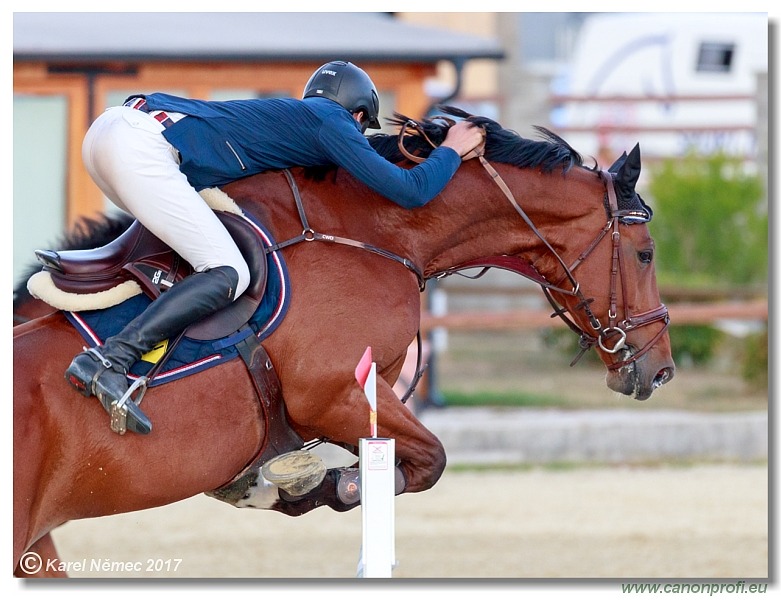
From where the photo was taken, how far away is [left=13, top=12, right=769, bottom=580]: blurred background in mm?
10117

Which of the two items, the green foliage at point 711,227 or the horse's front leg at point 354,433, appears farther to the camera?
the green foliage at point 711,227

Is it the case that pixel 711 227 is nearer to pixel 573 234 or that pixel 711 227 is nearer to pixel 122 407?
pixel 573 234

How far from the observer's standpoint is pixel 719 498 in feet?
28.2

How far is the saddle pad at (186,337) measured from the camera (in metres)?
3.72

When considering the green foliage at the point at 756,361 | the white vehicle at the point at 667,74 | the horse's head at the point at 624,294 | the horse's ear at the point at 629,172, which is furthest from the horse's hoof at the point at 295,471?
the white vehicle at the point at 667,74

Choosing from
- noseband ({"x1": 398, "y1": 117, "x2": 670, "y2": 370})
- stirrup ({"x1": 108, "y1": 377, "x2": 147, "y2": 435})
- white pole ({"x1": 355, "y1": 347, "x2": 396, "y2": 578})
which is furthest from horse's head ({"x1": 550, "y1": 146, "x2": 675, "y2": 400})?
stirrup ({"x1": 108, "y1": 377, "x2": 147, "y2": 435})

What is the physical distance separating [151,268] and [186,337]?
284 millimetres

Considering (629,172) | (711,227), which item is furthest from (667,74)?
(629,172)

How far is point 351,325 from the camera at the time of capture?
154 inches

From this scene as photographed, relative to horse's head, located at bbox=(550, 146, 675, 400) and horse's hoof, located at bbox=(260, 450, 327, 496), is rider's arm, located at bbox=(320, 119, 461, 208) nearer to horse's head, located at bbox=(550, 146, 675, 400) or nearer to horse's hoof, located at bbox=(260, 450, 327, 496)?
horse's head, located at bbox=(550, 146, 675, 400)

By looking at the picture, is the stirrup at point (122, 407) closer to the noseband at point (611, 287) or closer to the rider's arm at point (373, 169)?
the rider's arm at point (373, 169)

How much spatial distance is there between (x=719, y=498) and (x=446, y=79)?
13967mm

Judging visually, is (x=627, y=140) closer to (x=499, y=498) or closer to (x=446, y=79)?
(x=446, y=79)

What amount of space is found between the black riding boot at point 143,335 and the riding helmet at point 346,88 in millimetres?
773
